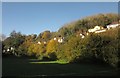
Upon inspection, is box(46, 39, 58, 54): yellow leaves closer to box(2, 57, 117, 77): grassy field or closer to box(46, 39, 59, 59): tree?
box(46, 39, 59, 59): tree

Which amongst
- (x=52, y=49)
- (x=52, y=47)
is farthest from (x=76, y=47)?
(x=52, y=47)

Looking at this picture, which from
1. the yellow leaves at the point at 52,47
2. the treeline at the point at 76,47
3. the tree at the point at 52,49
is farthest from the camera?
the yellow leaves at the point at 52,47

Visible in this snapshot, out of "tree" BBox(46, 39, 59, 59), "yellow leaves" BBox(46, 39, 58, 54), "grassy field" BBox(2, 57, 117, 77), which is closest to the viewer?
"grassy field" BBox(2, 57, 117, 77)

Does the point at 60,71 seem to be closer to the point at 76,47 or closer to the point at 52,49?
the point at 76,47

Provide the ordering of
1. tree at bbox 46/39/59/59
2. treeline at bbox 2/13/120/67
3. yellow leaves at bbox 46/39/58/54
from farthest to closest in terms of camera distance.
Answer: yellow leaves at bbox 46/39/58/54 < tree at bbox 46/39/59/59 < treeline at bbox 2/13/120/67

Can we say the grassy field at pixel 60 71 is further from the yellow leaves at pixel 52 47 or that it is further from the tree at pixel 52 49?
the yellow leaves at pixel 52 47

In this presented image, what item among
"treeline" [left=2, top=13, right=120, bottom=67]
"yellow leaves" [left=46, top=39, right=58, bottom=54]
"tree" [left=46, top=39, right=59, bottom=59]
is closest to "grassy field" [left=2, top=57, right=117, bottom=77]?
"treeline" [left=2, top=13, right=120, bottom=67]

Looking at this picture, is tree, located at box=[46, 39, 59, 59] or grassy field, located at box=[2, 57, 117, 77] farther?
tree, located at box=[46, 39, 59, 59]

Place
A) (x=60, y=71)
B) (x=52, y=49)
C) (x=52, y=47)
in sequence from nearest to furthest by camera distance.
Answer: (x=60, y=71) → (x=52, y=49) → (x=52, y=47)

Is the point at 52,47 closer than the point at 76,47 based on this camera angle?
No

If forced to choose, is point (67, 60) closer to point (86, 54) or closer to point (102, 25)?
point (86, 54)

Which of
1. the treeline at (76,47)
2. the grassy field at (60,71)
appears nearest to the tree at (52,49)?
the treeline at (76,47)

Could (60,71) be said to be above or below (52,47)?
below

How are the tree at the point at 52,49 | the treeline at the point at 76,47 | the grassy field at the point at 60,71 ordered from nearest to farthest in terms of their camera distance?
the grassy field at the point at 60,71 → the treeline at the point at 76,47 → the tree at the point at 52,49
